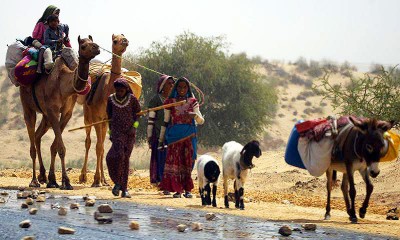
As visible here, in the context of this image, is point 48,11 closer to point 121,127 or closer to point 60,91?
point 60,91

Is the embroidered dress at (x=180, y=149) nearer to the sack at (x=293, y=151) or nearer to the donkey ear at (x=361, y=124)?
the sack at (x=293, y=151)

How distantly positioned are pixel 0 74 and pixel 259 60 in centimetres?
2282

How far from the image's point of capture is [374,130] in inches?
508

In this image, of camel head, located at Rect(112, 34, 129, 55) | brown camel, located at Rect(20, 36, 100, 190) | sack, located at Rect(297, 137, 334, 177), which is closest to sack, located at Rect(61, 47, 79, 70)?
brown camel, located at Rect(20, 36, 100, 190)

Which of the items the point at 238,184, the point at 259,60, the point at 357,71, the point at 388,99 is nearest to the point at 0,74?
the point at 259,60

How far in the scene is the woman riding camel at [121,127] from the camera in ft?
54.3

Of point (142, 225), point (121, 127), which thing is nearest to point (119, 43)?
point (121, 127)

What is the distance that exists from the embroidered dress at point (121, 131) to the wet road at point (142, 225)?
1.94 m

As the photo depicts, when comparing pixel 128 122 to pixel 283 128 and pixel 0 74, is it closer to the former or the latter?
pixel 283 128

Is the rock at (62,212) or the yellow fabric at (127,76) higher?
the yellow fabric at (127,76)

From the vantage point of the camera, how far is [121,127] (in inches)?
655

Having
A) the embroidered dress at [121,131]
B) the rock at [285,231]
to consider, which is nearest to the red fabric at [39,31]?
the embroidered dress at [121,131]

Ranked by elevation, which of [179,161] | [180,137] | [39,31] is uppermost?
[39,31]

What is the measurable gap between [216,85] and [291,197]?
26315 millimetres
